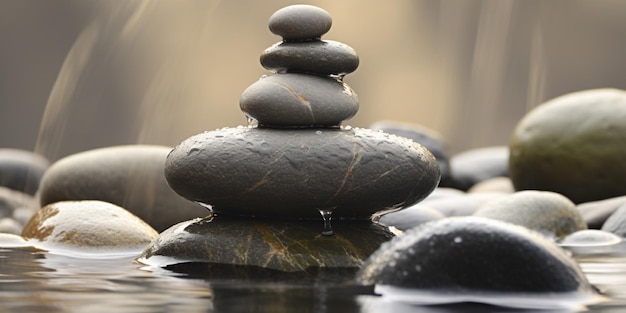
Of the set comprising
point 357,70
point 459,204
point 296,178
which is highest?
point 357,70

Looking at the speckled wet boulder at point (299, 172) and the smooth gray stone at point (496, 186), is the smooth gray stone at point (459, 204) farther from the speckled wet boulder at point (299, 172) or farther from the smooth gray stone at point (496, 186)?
the speckled wet boulder at point (299, 172)

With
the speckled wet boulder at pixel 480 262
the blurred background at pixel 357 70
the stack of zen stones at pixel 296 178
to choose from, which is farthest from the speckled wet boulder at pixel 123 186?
the blurred background at pixel 357 70

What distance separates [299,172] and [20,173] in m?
11.2

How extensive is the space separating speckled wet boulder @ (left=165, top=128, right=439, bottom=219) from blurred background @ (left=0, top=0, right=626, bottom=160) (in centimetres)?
1797

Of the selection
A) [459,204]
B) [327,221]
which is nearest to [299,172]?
[327,221]

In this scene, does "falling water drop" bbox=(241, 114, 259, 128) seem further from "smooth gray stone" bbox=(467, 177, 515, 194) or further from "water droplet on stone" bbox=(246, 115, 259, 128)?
"smooth gray stone" bbox=(467, 177, 515, 194)

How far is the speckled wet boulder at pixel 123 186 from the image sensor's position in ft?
30.9

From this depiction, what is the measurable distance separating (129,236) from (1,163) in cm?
978

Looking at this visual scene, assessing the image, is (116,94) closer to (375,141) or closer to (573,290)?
(375,141)

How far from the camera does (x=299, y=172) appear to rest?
5.68 meters

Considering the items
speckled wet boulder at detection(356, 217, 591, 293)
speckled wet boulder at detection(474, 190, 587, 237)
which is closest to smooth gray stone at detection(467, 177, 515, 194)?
speckled wet boulder at detection(474, 190, 587, 237)

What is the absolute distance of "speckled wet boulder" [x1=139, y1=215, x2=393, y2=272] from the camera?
5508 millimetres

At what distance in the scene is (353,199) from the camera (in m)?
5.78

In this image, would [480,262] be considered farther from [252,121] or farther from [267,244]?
[252,121]
